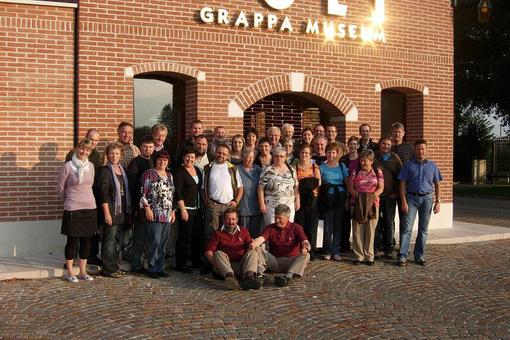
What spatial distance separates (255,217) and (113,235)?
1.97m

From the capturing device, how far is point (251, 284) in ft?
24.0

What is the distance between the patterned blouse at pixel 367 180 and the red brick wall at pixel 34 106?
441cm

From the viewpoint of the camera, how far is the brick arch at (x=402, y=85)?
12422 mm

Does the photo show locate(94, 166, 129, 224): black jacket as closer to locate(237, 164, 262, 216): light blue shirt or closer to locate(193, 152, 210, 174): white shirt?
locate(193, 152, 210, 174): white shirt

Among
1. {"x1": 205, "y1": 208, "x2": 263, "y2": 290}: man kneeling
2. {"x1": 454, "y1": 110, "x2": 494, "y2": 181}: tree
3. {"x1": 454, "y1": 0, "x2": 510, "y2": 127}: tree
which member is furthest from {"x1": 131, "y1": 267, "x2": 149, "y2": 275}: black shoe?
{"x1": 454, "y1": 110, "x2": 494, "y2": 181}: tree

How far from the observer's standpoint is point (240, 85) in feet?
35.8

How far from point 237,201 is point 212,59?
3.23 meters

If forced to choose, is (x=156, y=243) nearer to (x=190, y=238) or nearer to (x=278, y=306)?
(x=190, y=238)

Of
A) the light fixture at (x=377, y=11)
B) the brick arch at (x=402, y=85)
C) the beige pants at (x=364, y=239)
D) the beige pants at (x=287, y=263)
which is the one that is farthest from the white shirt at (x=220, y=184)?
the light fixture at (x=377, y=11)

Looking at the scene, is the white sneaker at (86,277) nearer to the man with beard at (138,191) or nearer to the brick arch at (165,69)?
the man with beard at (138,191)

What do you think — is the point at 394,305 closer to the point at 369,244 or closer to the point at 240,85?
the point at 369,244

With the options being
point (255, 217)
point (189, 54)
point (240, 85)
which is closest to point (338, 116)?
point (240, 85)

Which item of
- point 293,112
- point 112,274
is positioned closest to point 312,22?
point 293,112

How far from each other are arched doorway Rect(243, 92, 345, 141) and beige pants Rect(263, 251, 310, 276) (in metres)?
4.54
